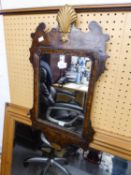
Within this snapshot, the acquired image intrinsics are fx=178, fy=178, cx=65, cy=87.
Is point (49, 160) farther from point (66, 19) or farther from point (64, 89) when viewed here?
point (66, 19)

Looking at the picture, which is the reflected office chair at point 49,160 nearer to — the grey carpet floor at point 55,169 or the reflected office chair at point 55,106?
the grey carpet floor at point 55,169

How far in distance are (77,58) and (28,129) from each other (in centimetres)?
55

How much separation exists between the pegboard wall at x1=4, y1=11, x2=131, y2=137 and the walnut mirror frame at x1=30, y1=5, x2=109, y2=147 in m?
0.03

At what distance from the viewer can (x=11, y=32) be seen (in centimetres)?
99

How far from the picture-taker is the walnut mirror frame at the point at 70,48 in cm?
73

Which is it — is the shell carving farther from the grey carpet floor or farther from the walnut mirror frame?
the grey carpet floor

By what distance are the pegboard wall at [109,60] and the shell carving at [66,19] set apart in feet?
0.11

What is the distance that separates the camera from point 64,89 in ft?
2.92

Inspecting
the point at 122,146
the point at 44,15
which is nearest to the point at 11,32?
the point at 44,15

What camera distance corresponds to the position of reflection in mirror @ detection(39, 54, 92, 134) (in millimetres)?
810

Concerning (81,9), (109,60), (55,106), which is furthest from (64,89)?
(81,9)

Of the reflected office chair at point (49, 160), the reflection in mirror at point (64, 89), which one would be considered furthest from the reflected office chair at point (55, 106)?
the reflected office chair at point (49, 160)

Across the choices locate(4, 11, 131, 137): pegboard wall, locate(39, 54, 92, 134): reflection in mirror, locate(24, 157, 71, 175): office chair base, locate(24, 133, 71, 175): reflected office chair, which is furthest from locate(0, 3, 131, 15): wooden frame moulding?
locate(24, 157, 71, 175): office chair base

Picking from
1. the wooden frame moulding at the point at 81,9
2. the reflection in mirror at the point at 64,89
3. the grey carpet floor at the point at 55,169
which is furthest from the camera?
the grey carpet floor at the point at 55,169
